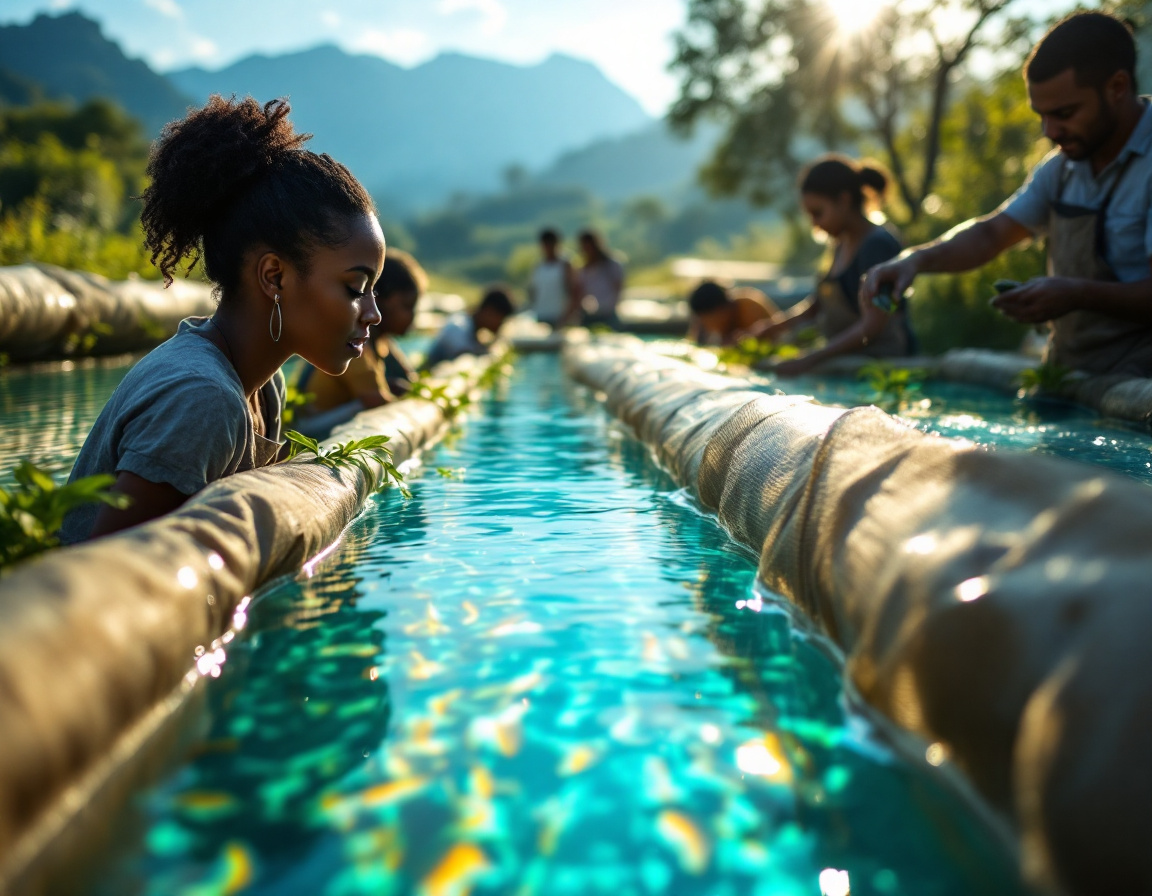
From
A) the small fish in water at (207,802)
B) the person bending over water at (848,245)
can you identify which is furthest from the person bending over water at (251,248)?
the person bending over water at (848,245)

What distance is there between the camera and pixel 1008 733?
1.30 metres

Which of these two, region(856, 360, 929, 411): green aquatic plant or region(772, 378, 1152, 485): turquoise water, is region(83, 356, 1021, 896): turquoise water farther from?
region(856, 360, 929, 411): green aquatic plant

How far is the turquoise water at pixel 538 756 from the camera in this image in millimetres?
1255

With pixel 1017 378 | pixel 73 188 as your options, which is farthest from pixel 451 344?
pixel 73 188

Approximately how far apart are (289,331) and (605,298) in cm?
1138

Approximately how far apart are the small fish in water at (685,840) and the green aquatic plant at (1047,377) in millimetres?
4239

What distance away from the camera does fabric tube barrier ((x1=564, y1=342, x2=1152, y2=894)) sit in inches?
45.0

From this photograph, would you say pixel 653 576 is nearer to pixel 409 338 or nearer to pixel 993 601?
pixel 993 601

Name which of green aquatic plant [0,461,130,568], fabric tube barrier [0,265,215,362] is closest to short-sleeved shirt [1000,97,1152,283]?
green aquatic plant [0,461,130,568]

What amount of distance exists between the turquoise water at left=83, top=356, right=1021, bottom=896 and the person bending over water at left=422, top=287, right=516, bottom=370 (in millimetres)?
6436

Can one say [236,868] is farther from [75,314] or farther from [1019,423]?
[75,314]

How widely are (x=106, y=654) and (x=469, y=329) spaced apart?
26.2 ft

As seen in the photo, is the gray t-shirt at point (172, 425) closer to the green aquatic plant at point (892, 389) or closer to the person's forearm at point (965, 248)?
the green aquatic plant at point (892, 389)

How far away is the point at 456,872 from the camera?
1243 millimetres
